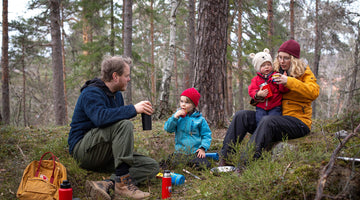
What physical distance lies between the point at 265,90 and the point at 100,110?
2.30 meters

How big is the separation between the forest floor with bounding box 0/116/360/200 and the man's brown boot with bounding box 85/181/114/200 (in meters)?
0.23

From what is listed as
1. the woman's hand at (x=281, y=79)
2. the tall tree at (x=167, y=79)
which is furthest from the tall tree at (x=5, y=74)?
the woman's hand at (x=281, y=79)

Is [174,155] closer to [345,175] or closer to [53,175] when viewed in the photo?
[53,175]

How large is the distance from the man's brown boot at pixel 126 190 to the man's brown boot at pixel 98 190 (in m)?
0.12

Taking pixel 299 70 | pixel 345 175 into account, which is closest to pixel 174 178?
pixel 345 175

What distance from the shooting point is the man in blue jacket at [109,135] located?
121 inches

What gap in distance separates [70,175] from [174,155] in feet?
4.86

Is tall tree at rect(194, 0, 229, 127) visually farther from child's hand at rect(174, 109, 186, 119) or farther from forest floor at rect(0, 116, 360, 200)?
child's hand at rect(174, 109, 186, 119)

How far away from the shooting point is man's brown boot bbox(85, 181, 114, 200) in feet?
9.25

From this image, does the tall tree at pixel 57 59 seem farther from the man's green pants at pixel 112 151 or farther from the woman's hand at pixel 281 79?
the woman's hand at pixel 281 79

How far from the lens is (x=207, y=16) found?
5840 millimetres

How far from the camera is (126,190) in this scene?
121 inches

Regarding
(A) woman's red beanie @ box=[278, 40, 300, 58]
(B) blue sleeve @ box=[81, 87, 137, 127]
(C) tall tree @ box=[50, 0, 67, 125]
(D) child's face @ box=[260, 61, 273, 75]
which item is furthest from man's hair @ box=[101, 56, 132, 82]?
(C) tall tree @ box=[50, 0, 67, 125]

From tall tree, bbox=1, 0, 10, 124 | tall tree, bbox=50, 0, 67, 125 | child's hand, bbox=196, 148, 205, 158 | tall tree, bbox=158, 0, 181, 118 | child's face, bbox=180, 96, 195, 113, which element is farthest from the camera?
tall tree, bbox=50, 0, 67, 125
